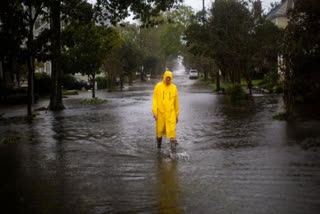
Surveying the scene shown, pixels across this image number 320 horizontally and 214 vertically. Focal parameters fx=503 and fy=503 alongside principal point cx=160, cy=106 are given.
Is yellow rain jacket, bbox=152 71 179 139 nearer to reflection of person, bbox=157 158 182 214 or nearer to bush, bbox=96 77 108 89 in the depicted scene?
reflection of person, bbox=157 158 182 214

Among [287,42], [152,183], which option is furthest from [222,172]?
[287,42]

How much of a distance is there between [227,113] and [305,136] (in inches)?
288

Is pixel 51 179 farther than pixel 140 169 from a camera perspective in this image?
No

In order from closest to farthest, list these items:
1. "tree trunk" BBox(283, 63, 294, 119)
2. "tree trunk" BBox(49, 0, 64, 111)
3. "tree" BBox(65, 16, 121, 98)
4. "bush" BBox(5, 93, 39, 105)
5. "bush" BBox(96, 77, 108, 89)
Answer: "tree trunk" BBox(283, 63, 294, 119) → "tree trunk" BBox(49, 0, 64, 111) → "tree" BBox(65, 16, 121, 98) → "bush" BBox(5, 93, 39, 105) → "bush" BBox(96, 77, 108, 89)

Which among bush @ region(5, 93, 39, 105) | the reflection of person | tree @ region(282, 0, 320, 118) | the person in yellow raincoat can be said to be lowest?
the reflection of person

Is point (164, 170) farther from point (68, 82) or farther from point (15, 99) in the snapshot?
point (68, 82)

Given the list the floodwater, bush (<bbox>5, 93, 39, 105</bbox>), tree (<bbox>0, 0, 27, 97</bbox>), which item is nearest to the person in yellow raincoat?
the floodwater

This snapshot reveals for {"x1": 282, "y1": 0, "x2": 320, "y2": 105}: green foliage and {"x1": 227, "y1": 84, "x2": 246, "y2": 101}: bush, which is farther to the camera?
{"x1": 227, "y1": 84, "x2": 246, "y2": 101}: bush

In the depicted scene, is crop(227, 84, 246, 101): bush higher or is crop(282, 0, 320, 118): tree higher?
crop(282, 0, 320, 118): tree

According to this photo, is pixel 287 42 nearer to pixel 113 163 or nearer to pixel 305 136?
pixel 305 136

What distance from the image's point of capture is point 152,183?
7.21m

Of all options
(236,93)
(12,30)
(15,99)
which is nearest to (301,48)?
(12,30)

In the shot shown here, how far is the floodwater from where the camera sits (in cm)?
601

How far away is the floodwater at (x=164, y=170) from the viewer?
6.01 meters
